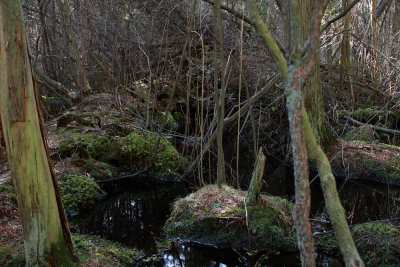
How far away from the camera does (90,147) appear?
6973mm

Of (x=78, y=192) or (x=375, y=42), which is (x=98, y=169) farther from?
(x=375, y=42)

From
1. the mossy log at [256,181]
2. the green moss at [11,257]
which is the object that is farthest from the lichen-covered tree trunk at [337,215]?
the green moss at [11,257]

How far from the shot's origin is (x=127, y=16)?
1000cm

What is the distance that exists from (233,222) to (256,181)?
0.65m

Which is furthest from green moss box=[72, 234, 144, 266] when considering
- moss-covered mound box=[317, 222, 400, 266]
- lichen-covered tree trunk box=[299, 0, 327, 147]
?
lichen-covered tree trunk box=[299, 0, 327, 147]

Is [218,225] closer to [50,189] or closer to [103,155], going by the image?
[50,189]

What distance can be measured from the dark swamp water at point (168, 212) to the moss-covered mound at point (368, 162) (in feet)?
0.96

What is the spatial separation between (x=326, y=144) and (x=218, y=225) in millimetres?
4073

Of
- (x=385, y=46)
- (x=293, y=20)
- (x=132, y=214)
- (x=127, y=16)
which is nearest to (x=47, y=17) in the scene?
(x=127, y=16)

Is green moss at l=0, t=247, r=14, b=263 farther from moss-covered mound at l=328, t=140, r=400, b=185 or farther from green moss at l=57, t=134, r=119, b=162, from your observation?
moss-covered mound at l=328, t=140, r=400, b=185

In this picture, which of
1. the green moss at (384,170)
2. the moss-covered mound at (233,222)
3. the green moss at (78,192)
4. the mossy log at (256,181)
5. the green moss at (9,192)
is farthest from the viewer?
the green moss at (384,170)

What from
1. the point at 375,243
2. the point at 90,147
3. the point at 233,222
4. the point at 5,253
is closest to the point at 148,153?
the point at 90,147

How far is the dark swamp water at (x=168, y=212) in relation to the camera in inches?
161

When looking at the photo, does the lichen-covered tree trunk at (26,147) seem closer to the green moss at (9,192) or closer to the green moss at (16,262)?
the green moss at (16,262)
